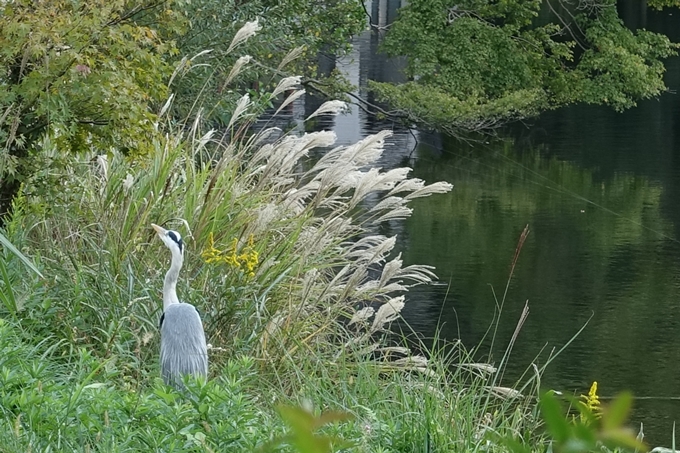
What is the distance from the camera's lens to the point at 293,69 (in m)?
11.3

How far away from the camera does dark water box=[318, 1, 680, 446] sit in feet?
26.7

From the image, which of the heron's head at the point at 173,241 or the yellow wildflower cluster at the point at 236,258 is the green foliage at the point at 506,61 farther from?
the heron's head at the point at 173,241

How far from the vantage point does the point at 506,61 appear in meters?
17.0

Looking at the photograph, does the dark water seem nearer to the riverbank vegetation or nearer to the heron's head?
the riverbank vegetation

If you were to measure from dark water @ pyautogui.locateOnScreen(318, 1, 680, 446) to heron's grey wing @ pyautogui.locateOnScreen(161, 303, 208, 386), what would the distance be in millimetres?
1136

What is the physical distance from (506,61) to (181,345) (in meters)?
14.3

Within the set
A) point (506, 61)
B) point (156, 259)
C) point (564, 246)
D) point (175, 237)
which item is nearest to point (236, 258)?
point (175, 237)

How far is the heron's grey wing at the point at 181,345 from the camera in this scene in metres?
3.38

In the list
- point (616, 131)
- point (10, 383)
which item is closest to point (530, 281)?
point (10, 383)

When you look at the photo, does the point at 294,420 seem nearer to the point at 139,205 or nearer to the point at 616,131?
the point at 139,205

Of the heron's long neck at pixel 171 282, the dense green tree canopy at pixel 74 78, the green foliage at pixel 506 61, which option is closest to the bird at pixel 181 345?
the heron's long neck at pixel 171 282

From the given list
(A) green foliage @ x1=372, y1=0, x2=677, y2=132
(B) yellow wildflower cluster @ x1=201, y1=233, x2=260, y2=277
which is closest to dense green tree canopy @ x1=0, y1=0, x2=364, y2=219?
(B) yellow wildflower cluster @ x1=201, y1=233, x2=260, y2=277

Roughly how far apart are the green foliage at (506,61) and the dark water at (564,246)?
939 mm

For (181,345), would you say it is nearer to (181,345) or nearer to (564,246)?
(181,345)
